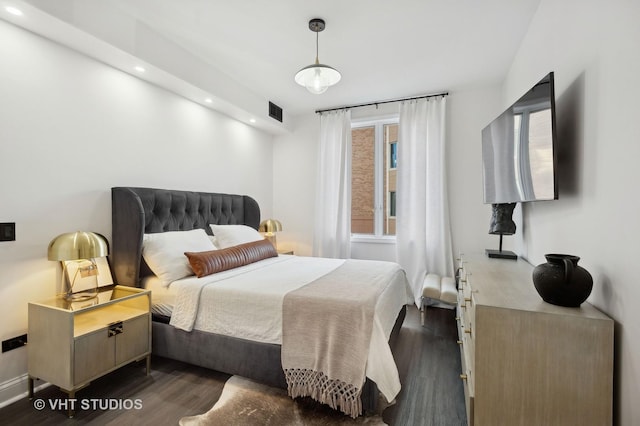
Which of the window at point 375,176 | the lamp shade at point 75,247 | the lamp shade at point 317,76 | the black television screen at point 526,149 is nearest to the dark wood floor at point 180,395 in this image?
the lamp shade at point 75,247

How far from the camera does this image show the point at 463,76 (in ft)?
11.2

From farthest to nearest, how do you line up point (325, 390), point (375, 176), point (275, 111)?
point (375, 176), point (275, 111), point (325, 390)

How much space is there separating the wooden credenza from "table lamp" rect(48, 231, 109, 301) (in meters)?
2.34

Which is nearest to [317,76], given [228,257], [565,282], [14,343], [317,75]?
[317,75]

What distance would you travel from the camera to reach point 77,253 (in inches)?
77.2

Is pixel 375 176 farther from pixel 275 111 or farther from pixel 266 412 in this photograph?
pixel 266 412

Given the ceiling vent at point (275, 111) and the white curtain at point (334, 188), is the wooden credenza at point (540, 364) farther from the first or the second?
the ceiling vent at point (275, 111)

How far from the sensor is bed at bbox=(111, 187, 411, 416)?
6.07ft

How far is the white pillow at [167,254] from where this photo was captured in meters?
2.38

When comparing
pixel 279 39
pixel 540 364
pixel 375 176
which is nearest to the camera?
pixel 540 364

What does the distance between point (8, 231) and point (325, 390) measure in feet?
7.28

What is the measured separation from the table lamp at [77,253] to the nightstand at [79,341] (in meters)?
0.10

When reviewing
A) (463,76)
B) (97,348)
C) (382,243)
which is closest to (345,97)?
(463,76)

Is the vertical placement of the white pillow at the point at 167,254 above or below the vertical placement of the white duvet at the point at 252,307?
above
